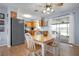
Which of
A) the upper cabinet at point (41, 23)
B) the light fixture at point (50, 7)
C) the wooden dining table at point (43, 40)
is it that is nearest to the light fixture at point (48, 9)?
the light fixture at point (50, 7)

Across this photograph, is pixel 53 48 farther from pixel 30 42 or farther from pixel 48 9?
pixel 48 9

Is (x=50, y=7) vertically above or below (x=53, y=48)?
above

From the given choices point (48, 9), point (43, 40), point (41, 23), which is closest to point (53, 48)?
point (43, 40)

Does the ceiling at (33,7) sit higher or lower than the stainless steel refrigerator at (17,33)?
higher

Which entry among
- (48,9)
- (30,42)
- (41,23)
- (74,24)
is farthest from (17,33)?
(74,24)

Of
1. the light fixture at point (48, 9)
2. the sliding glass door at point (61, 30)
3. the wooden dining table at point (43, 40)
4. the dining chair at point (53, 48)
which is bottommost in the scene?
the dining chair at point (53, 48)

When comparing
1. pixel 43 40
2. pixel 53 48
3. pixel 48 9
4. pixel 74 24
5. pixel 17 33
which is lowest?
pixel 53 48

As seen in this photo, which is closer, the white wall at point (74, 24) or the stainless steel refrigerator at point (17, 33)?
the white wall at point (74, 24)

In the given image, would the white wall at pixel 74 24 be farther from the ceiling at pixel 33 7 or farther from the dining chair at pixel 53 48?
the dining chair at pixel 53 48

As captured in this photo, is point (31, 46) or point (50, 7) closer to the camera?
point (50, 7)

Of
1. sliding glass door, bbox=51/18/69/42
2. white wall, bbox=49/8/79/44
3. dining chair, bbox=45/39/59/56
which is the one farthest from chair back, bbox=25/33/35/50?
white wall, bbox=49/8/79/44

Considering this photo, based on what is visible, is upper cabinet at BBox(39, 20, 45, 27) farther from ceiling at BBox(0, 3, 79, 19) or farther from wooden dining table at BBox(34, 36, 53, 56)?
wooden dining table at BBox(34, 36, 53, 56)

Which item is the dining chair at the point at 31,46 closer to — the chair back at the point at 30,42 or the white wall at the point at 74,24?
the chair back at the point at 30,42

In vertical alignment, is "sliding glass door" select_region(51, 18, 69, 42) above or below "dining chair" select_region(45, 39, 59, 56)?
above
